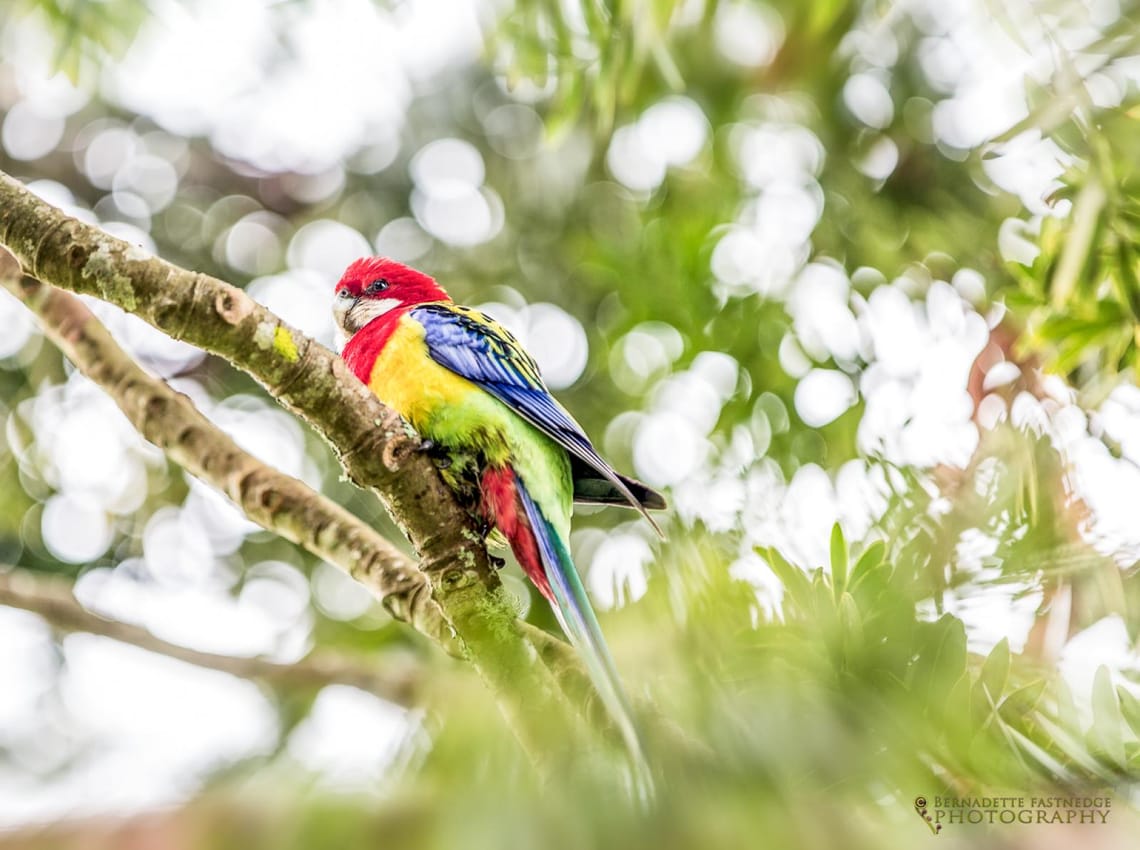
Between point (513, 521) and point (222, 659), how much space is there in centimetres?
139

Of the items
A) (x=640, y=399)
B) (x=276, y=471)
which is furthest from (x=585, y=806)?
(x=640, y=399)

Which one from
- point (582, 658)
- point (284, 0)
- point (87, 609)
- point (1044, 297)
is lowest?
point (87, 609)

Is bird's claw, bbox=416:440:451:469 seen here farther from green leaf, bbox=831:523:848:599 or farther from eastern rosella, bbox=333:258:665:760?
green leaf, bbox=831:523:848:599

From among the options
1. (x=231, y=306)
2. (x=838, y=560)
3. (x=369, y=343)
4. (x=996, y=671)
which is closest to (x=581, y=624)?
(x=838, y=560)

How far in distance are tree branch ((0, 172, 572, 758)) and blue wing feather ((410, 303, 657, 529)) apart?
0.54 meters

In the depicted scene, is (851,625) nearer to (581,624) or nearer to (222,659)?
(581,624)

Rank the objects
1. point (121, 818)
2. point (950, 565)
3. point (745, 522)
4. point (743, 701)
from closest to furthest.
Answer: point (121, 818) < point (743, 701) < point (950, 565) < point (745, 522)

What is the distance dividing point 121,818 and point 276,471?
137cm

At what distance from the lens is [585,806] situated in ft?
4.50

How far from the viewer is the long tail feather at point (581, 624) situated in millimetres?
1938

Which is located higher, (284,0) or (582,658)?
(284,0)

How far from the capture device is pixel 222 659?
Result: 3555 mm

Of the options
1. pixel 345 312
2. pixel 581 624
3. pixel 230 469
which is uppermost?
pixel 345 312

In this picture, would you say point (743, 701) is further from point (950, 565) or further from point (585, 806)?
point (950, 565)
